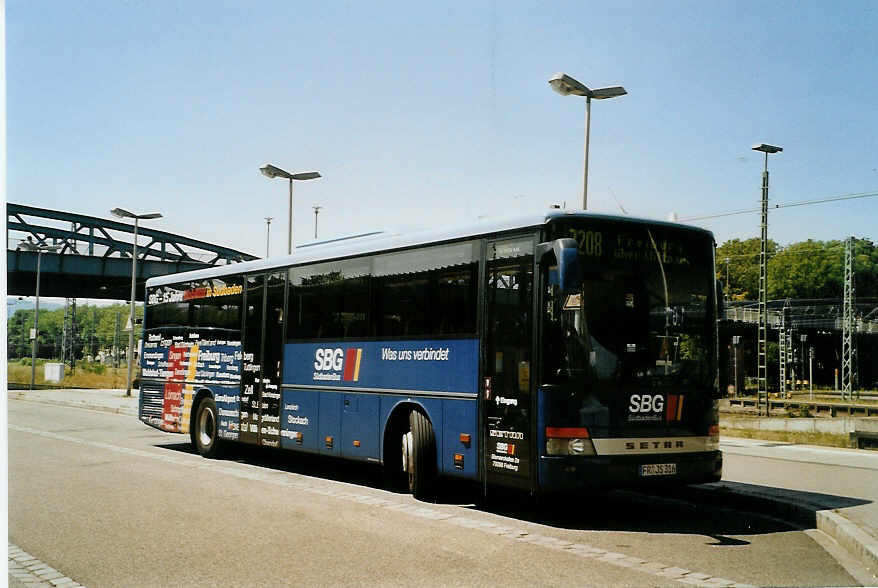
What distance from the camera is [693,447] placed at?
33.2 ft

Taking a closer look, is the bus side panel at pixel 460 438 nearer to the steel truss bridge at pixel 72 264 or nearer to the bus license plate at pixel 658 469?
the bus license plate at pixel 658 469

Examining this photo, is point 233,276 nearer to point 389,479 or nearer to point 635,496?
point 389,479

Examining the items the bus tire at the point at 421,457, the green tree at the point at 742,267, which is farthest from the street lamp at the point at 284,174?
the green tree at the point at 742,267

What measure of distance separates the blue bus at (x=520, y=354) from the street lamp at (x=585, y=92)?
31.7 ft

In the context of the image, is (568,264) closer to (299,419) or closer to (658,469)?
(658,469)

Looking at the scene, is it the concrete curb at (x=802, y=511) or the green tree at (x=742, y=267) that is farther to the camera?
the green tree at (x=742, y=267)

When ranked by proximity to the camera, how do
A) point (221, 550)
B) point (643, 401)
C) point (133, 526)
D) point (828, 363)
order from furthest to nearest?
point (828, 363)
point (643, 401)
point (133, 526)
point (221, 550)

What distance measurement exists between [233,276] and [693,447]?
9105mm

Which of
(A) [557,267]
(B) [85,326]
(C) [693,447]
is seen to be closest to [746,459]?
(C) [693,447]

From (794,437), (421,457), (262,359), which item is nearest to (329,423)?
(262,359)

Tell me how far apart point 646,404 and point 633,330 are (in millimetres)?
789

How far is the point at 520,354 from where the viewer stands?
9.85 meters

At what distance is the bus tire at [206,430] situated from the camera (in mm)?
16359

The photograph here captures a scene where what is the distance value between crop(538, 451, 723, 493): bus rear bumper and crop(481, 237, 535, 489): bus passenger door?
0.28 meters
